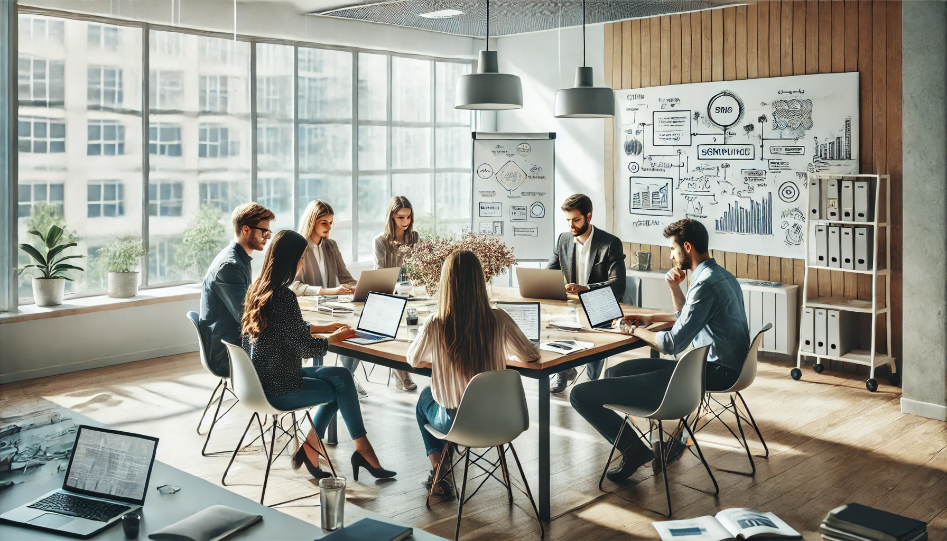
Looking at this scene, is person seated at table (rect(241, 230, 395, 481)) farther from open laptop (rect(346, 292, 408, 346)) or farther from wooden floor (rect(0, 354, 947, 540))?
wooden floor (rect(0, 354, 947, 540))

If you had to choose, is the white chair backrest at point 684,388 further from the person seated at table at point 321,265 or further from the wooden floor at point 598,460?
the person seated at table at point 321,265

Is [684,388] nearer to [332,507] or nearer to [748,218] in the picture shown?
[332,507]

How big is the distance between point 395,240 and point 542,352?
99.0 inches

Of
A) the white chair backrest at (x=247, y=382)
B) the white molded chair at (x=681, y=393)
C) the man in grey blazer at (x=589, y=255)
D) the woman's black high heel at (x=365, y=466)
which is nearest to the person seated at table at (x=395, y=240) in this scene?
the man in grey blazer at (x=589, y=255)

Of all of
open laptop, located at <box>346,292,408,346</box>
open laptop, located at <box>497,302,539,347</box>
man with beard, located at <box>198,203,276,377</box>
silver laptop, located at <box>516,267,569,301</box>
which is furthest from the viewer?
silver laptop, located at <box>516,267,569,301</box>

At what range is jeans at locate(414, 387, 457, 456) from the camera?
388 centimetres

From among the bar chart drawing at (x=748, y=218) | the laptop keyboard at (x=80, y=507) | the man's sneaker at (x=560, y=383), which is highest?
the bar chart drawing at (x=748, y=218)


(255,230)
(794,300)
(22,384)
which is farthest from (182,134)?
(794,300)

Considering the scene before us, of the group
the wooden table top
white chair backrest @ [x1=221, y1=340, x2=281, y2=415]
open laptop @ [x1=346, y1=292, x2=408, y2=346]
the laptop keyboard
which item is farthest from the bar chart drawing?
the laptop keyboard

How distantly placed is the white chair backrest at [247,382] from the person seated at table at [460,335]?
0.75 meters

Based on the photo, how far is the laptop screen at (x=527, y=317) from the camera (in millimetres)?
4445

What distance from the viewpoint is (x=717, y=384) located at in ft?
14.8

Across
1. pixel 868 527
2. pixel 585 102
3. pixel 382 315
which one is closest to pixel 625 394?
pixel 382 315

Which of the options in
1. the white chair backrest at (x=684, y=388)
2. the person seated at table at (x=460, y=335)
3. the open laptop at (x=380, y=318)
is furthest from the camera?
the open laptop at (x=380, y=318)
